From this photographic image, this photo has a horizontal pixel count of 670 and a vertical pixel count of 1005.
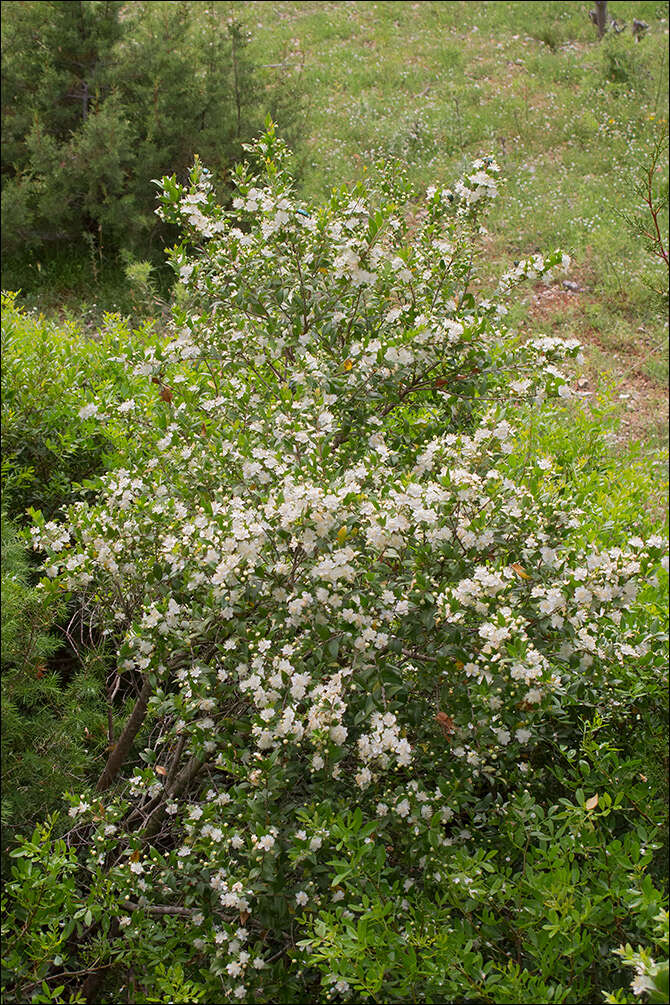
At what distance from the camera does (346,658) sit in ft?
8.18

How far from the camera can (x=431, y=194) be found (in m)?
3.26

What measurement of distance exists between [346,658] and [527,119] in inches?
369

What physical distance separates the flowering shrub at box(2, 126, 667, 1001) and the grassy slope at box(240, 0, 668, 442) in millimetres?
3429

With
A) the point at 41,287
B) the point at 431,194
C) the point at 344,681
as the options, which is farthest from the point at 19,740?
the point at 41,287

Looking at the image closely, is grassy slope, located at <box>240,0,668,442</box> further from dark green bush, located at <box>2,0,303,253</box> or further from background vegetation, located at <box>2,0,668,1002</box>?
dark green bush, located at <box>2,0,303,253</box>

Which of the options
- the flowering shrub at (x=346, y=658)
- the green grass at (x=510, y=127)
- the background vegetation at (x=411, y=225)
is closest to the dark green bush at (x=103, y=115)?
the background vegetation at (x=411, y=225)

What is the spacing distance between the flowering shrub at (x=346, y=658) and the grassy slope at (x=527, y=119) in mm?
3429

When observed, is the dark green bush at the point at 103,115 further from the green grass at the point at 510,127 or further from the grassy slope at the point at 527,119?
the grassy slope at the point at 527,119

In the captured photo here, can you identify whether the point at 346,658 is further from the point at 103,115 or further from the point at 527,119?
the point at 527,119

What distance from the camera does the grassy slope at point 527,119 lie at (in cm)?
737

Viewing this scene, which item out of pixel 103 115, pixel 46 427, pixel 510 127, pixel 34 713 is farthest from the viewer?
pixel 510 127

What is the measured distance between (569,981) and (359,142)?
8.93 metres

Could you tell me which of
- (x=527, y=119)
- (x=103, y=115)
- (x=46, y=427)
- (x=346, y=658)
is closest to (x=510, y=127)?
(x=527, y=119)

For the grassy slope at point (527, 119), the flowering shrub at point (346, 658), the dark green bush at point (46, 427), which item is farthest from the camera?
the grassy slope at point (527, 119)
